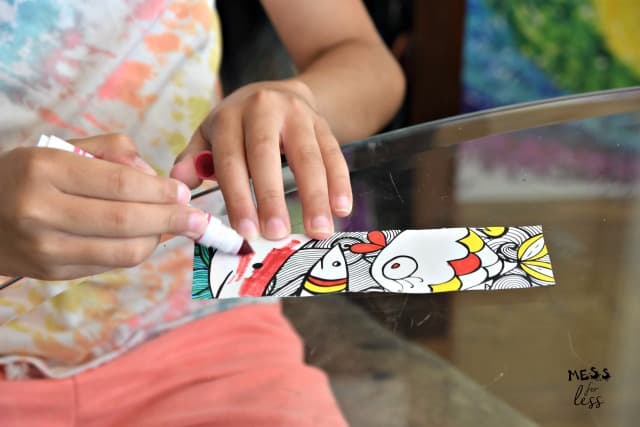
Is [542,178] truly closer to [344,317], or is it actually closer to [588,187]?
[588,187]

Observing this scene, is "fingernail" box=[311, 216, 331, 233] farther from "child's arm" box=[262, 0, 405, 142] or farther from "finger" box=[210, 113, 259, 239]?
"child's arm" box=[262, 0, 405, 142]

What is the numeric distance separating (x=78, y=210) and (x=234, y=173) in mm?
126

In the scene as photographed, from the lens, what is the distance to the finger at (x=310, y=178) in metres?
0.50

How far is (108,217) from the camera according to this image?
1.35 feet

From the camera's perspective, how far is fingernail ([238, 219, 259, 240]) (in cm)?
49

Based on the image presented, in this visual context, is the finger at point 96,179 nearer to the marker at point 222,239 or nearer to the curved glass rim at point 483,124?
the marker at point 222,239

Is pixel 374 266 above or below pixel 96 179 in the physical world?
below

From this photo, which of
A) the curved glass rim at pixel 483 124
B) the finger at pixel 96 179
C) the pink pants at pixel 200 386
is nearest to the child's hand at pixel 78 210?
the finger at pixel 96 179

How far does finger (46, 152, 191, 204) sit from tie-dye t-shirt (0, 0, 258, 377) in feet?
0.34

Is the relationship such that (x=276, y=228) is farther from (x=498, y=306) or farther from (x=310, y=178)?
(x=498, y=306)

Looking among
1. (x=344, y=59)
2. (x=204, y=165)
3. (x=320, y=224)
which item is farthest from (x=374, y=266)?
(x=344, y=59)

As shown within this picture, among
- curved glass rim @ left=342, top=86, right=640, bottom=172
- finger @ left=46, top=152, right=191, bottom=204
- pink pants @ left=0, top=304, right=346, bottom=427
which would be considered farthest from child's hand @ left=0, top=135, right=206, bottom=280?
curved glass rim @ left=342, top=86, right=640, bottom=172

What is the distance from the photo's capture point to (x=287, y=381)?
0.48 m

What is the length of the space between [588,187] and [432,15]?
2.31ft
